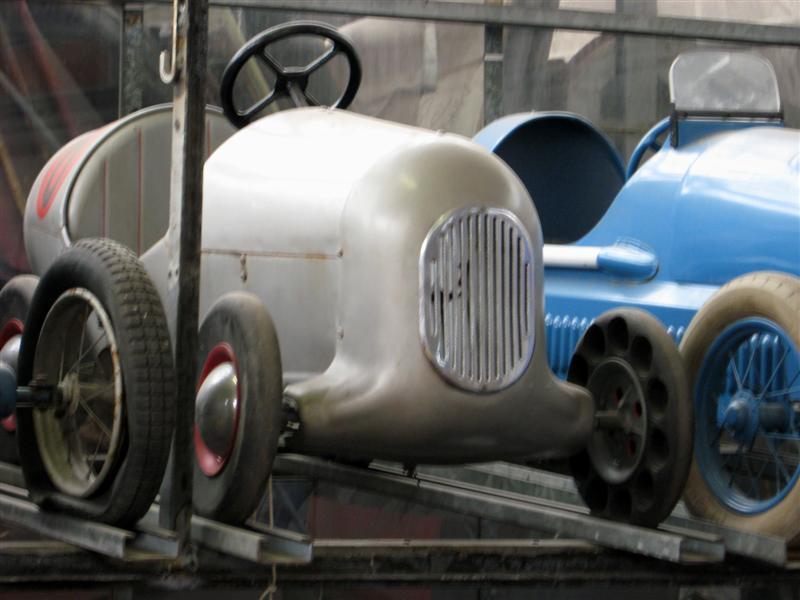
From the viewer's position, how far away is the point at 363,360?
9.24 feet

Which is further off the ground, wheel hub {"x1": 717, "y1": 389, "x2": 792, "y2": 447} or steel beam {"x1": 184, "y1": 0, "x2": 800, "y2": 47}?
steel beam {"x1": 184, "y1": 0, "x2": 800, "y2": 47}

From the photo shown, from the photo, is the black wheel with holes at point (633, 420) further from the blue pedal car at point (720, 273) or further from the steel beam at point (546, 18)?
the steel beam at point (546, 18)

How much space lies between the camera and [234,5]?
627 centimetres

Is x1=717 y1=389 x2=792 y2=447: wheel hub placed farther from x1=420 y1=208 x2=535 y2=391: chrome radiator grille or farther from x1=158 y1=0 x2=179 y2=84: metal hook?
x1=158 y1=0 x2=179 y2=84: metal hook

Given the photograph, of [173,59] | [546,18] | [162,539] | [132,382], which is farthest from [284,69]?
[546,18]

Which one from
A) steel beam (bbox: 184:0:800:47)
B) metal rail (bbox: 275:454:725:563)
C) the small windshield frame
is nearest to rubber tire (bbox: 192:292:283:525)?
metal rail (bbox: 275:454:725:563)

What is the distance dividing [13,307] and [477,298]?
1438 millimetres

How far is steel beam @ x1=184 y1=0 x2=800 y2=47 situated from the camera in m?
6.46

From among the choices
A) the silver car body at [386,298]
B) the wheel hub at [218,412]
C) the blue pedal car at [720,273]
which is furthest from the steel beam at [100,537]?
the blue pedal car at [720,273]

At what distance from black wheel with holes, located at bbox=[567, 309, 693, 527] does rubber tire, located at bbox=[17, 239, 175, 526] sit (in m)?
0.99

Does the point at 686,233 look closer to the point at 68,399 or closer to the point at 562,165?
the point at 562,165

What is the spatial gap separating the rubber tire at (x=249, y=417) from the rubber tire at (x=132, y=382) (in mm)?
162

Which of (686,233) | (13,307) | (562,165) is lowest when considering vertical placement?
(13,307)

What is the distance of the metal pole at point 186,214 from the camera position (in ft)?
8.62
